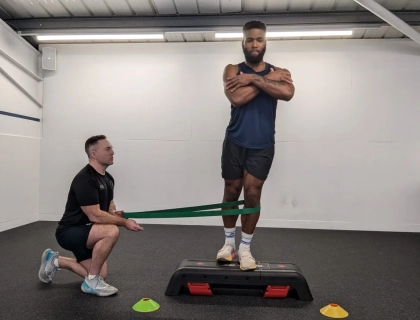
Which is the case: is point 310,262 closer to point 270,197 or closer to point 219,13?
point 270,197

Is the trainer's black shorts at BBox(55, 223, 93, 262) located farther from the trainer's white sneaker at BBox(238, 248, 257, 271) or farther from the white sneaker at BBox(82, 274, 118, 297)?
the trainer's white sneaker at BBox(238, 248, 257, 271)

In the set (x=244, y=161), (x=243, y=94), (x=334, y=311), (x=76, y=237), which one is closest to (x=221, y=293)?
(x=334, y=311)

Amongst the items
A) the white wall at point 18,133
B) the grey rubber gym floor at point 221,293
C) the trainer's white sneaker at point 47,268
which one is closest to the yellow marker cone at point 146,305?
the grey rubber gym floor at point 221,293

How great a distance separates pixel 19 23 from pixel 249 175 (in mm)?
4210

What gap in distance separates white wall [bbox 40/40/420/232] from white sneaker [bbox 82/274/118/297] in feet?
9.52

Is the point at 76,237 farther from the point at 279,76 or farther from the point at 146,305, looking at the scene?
the point at 279,76

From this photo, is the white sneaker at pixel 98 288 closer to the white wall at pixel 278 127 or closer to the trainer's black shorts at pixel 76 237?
the trainer's black shorts at pixel 76 237

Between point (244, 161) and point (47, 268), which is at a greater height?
point (244, 161)

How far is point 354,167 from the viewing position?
5227 mm

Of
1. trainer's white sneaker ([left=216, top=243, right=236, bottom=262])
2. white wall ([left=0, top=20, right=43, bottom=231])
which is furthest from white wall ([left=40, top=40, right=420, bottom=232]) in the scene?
trainer's white sneaker ([left=216, top=243, right=236, bottom=262])

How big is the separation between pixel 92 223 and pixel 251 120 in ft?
4.11

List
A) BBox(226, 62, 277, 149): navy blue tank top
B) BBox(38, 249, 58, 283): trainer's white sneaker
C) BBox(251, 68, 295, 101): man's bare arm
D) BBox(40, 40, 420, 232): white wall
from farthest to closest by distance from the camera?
BBox(40, 40, 420, 232): white wall → BBox(38, 249, 58, 283): trainer's white sneaker → BBox(226, 62, 277, 149): navy blue tank top → BBox(251, 68, 295, 101): man's bare arm

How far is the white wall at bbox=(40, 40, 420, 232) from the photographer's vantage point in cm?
519

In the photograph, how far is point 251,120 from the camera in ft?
8.14
